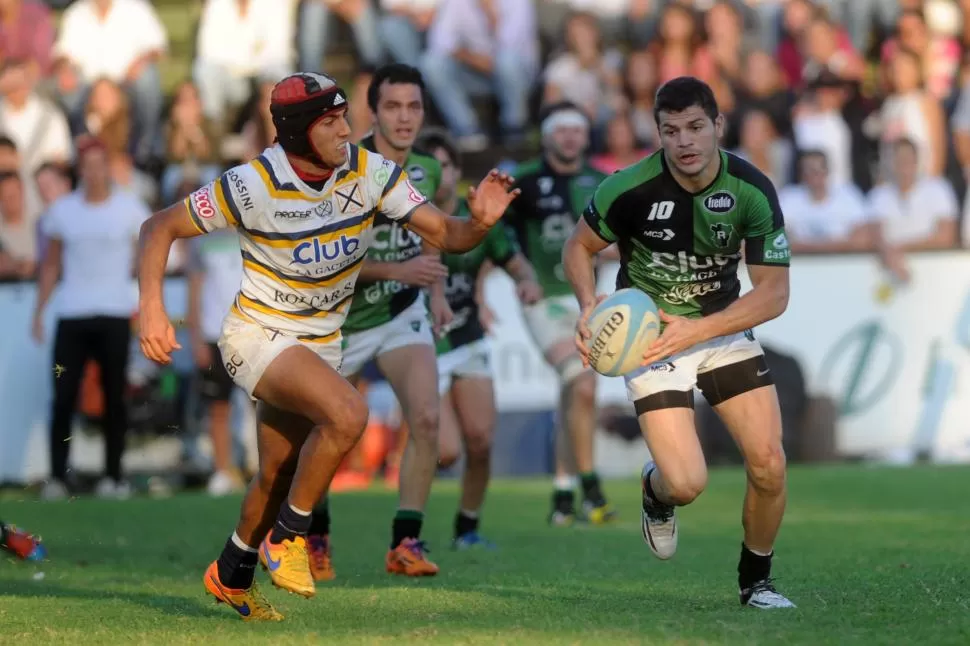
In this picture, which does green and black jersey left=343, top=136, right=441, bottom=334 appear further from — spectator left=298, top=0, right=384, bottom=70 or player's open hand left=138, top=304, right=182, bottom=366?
spectator left=298, top=0, right=384, bottom=70

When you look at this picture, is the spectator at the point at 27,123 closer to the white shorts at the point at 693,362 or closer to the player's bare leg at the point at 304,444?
the player's bare leg at the point at 304,444

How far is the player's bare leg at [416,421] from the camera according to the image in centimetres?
953

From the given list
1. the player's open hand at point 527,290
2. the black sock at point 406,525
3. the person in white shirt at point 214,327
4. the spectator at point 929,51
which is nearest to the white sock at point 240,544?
the black sock at point 406,525

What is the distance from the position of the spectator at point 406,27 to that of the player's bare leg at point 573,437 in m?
7.92

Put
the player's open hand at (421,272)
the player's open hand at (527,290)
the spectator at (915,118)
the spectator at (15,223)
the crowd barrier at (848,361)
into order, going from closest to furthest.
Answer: the player's open hand at (421,272)
the player's open hand at (527,290)
the crowd barrier at (848,361)
the spectator at (15,223)
the spectator at (915,118)

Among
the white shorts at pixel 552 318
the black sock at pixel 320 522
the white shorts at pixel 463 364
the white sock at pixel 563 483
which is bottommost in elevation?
the white sock at pixel 563 483

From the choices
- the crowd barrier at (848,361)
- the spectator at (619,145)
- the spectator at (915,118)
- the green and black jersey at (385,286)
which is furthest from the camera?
the spectator at (915,118)

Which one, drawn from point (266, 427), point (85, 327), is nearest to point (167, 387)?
point (85, 327)

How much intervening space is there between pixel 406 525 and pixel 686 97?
10.9 feet

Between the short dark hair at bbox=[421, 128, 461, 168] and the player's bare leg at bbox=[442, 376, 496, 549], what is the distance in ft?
5.29

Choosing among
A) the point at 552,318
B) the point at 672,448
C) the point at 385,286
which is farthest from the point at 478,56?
the point at 672,448

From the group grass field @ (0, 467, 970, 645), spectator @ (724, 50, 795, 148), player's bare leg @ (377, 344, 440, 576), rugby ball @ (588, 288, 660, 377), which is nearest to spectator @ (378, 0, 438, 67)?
spectator @ (724, 50, 795, 148)

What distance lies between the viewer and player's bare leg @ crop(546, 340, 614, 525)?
492 inches

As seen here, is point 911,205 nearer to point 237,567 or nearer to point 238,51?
point 238,51
